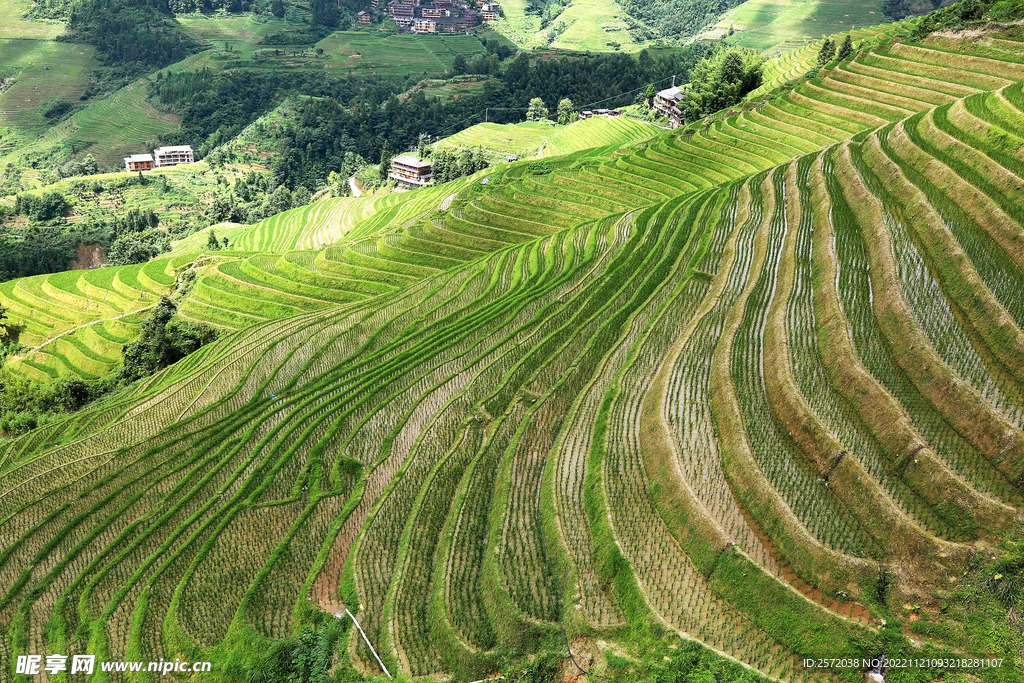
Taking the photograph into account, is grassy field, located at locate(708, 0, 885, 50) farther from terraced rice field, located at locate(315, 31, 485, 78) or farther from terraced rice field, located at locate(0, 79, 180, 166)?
terraced rice field, located at locate(0, 79, 180, 166)

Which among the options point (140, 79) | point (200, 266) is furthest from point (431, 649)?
point (140, 79)

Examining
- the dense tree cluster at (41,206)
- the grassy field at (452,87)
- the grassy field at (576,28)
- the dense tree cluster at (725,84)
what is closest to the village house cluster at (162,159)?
the dense tree cluster at (41,206)

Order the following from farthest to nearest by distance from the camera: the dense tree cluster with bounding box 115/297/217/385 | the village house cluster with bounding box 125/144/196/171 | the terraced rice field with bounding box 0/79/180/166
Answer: the terraced rice field with bounding box 0/79/180/166 < the village house cluster with bounding box 125/144/196/171 < the dense tree cluster with bounding box 115/297/217/385

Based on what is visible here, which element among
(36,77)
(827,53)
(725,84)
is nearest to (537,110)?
(725,84)

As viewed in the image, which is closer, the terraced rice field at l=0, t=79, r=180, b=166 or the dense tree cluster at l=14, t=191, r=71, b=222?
the dense tree cluster at l=14, t=191, r=71, b=222

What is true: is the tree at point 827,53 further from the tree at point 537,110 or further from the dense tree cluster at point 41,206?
the dense tree cluster at point 41,206

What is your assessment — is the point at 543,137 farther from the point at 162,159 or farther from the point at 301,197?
the point at 162,159

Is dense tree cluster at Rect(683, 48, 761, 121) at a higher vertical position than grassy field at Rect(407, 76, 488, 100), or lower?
higher

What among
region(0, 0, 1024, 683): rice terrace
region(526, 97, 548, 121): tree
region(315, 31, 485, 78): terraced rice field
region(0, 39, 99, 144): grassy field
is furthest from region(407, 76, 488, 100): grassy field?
region(0, 0, 1024, 683): rice terrace

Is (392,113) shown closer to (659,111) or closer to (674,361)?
(659,111)
